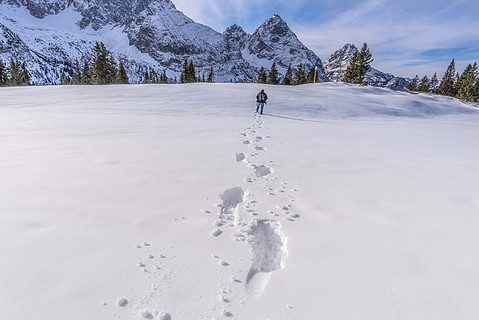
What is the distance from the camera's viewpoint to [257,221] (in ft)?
9.36

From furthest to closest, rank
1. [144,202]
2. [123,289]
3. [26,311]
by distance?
1. [144,202]
2. [123,289]
3. [26,311]

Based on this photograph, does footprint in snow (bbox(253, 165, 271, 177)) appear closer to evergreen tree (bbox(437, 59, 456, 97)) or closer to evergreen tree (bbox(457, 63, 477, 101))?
evergreen tree (bbox(457, 63, 477, 101))

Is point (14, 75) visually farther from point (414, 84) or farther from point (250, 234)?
point (414, 84)

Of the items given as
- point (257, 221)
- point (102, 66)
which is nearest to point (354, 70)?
point (257, 221)

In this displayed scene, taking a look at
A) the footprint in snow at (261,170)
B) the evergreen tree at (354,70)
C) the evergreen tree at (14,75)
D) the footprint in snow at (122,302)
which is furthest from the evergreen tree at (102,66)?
the footprint in snow at (122,302)

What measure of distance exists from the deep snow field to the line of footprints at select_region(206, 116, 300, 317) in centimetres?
2

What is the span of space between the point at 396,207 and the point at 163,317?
11.0ft

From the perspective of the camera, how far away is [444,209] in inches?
124

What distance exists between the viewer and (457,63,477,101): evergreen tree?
47938mm

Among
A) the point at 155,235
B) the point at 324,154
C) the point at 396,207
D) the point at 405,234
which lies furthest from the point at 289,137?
the point at 155,235

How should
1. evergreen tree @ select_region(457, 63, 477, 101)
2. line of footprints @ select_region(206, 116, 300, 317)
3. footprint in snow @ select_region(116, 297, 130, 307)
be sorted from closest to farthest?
footprint in snow @ select_region(116, 297, 130, 307) < line of footprints @ select_region(206, 116, 300, 317) < evergreen tree @ select_region(457, 63, 477, 101)

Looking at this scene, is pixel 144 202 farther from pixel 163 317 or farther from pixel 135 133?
pixel 135 133

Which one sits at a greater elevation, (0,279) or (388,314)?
(388,314)

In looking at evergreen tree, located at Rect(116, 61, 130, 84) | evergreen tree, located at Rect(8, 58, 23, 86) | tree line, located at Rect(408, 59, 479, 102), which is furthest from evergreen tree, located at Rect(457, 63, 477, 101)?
evergreen tree, located at Rect(8, 58, 23, 86)
